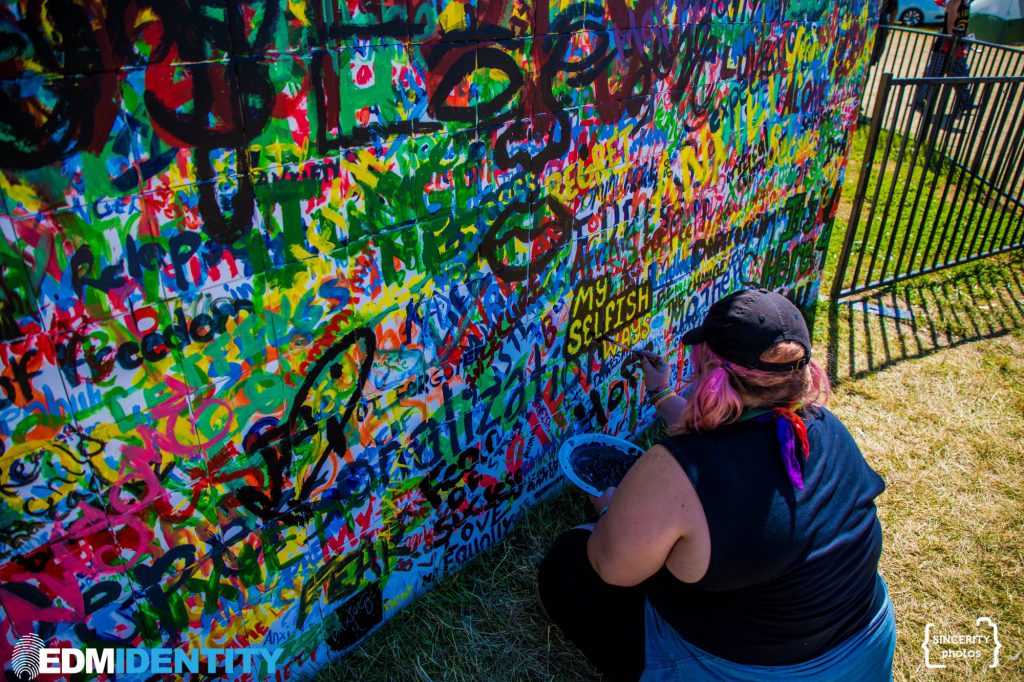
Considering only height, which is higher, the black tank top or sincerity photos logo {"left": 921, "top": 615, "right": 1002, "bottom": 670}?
the black tank top

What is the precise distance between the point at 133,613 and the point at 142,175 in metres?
1.23

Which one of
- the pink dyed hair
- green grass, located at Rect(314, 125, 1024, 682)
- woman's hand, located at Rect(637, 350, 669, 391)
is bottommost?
green grass, located at Rect(314, 125, 1024, 682)

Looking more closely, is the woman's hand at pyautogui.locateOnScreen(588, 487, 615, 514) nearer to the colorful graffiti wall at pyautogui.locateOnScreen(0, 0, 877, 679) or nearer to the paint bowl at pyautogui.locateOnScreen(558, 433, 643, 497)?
the paint bowl at pyautogui.locateOnScreen(558, 433, 643, 497)

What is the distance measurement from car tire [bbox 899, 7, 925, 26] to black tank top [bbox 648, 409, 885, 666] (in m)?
20.2

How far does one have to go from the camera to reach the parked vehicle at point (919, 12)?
1773 centimetres

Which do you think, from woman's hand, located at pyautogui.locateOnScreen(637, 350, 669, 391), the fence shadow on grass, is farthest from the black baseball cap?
the fence shadow on grass

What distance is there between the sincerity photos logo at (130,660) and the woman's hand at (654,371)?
177 centimetres

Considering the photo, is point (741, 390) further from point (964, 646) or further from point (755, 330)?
point (964, 646)

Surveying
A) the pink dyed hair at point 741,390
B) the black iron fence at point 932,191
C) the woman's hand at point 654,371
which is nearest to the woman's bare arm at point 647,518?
the pink dyed hair at point 741,390

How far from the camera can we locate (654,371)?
3.08 m

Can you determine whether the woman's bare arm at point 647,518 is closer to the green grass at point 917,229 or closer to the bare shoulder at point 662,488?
the bare shoulder at point 662,488

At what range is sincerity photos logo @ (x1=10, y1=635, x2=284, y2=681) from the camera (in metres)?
1.82

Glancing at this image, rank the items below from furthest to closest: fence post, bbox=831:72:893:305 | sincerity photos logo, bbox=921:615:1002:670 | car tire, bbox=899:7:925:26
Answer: car tire, bbox=899:7:925:26, fence post, bbox=831:72:893:305, sincerity photos logo, bbox=921:615:1002:670

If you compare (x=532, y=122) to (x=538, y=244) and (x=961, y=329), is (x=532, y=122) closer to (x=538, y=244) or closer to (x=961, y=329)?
(x=538, y=244)
